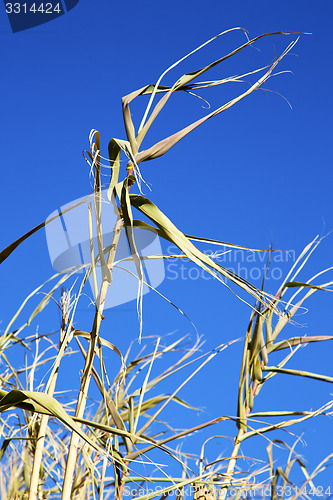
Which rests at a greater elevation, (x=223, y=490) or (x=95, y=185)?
(x=95, y=185)

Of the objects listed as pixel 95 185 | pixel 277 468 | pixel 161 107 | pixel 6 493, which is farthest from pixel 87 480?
pixel 161 107

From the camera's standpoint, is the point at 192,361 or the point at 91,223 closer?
the point at 91,223

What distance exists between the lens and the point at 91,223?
89 centimetres

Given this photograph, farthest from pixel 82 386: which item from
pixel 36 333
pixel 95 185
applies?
pixel 36 333

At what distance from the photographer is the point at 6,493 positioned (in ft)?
4.12

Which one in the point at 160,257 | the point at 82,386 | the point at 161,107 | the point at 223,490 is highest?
the point at 161,107

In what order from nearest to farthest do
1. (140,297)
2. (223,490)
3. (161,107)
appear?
(140,297) → (161,107) → (223,490)

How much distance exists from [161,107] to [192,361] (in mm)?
584

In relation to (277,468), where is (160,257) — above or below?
above

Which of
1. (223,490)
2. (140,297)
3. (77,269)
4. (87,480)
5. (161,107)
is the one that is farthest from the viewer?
(87,480)

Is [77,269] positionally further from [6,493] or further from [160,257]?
[6,493]

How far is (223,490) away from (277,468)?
0.26 meters

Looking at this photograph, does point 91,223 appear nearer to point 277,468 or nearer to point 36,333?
point 36,333

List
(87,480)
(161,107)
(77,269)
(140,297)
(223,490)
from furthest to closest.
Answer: (87,480)
(223,490)
(77,269)
(161,107)
(140,297)
